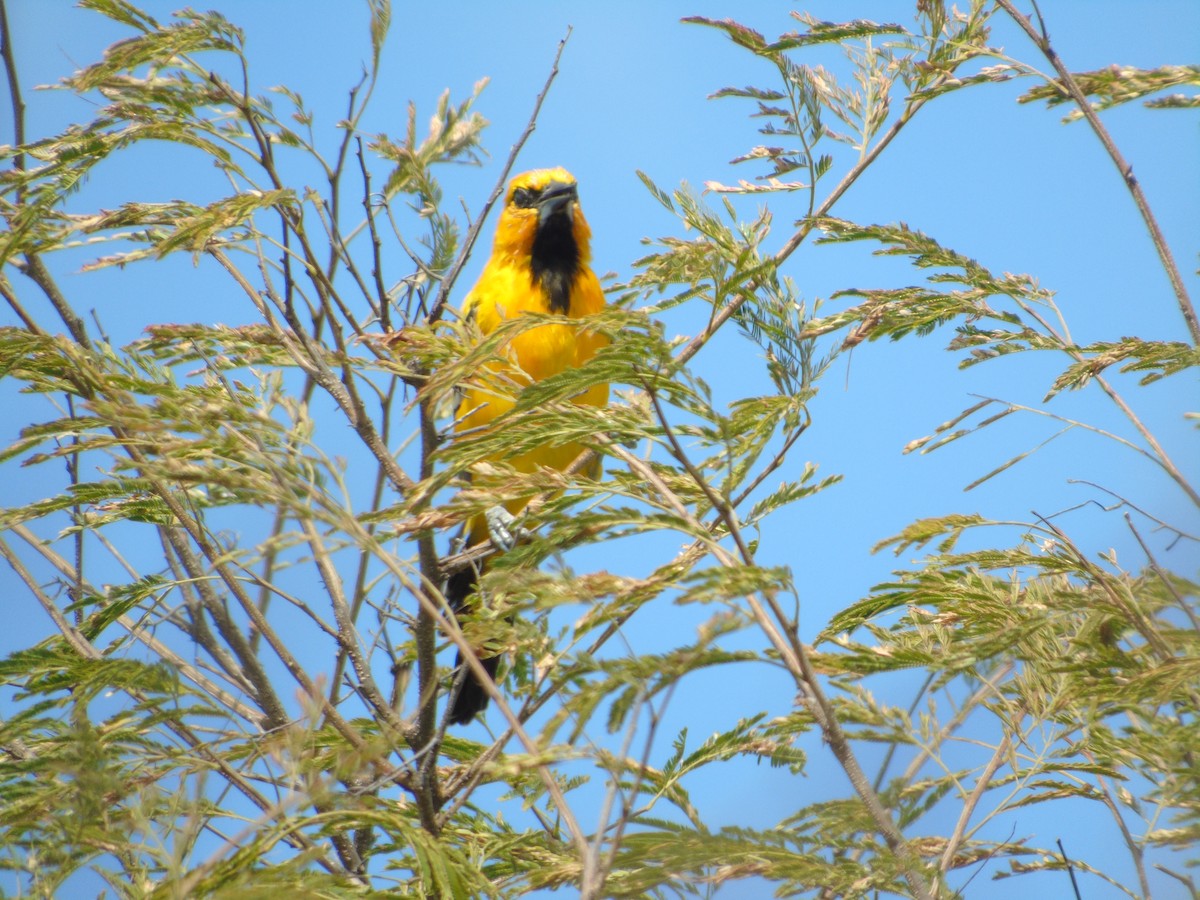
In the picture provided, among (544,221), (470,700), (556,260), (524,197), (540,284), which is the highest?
(524,197)

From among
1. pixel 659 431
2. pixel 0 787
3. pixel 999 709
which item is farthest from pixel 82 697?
pixel 999 709

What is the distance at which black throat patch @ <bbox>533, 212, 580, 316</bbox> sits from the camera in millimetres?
3715

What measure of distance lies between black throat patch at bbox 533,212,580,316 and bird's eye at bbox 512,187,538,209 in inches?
5.6

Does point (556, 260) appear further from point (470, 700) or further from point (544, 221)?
point (470, 700)

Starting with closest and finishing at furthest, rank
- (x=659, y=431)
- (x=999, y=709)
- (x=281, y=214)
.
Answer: (x=659, y=431) < (x=999, y=709) < (x=281, y=214)

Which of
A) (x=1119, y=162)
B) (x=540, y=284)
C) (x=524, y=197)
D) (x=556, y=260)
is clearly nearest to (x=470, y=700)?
(x=540, y=284)

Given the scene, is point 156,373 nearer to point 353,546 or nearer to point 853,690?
point 353,546

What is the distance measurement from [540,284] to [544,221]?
11.9 inches

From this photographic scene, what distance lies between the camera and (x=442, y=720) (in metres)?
1.98

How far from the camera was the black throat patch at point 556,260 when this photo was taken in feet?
12.2

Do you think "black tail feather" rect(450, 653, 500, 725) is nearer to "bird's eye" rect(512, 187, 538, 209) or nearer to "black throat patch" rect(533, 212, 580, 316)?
"black throat patch" rect(533, 212, 580, 316)

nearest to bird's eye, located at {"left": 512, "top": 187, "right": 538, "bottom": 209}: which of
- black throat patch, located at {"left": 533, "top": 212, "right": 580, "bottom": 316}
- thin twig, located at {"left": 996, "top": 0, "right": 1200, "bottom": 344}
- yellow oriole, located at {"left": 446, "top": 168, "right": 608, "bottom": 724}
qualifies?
yellow oriole, located at {"left": 446, "top": 168, "right": 608, "bottom": 724}

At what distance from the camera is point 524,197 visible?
159 inches

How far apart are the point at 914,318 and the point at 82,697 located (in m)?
1.44
